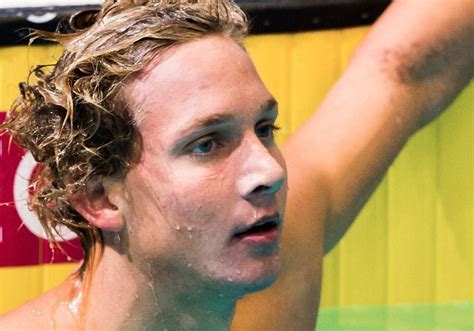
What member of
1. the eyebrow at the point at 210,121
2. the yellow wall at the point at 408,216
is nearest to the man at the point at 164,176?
the eyebrow at the point at 210,121

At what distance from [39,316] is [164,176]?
0.28 metres

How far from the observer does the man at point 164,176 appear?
120 cm

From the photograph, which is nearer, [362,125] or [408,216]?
[362,125]

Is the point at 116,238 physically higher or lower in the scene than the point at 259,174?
lower

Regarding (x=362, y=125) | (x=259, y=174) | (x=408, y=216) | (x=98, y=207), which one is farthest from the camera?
(x=408, y=216)

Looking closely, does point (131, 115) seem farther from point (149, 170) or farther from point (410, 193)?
point (410, 193)

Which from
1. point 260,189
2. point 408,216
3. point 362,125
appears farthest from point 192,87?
point 408,216

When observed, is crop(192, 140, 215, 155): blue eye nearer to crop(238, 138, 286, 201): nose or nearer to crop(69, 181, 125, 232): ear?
crop(238, 138, 286, 201): nose

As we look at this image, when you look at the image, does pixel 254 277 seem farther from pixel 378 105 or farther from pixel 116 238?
pixel 378 105

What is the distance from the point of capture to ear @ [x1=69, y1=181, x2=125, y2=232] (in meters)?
1.29

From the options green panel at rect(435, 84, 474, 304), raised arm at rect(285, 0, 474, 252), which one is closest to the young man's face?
raised arm at rect(285, 0, 474, 252)

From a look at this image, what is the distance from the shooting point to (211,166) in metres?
1.20

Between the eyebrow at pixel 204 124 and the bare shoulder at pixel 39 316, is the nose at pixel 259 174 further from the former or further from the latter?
the bare shoulder at pixel 39 316

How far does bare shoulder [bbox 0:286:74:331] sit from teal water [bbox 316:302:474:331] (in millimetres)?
824
